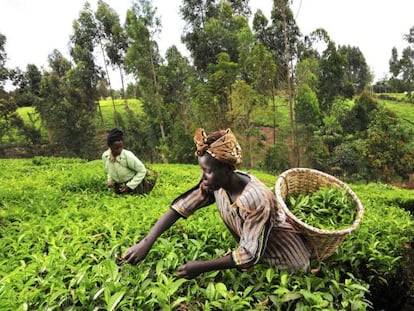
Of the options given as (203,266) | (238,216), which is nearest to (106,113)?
(238,216)

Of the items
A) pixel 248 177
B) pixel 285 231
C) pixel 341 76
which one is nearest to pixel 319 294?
pixel 285 231

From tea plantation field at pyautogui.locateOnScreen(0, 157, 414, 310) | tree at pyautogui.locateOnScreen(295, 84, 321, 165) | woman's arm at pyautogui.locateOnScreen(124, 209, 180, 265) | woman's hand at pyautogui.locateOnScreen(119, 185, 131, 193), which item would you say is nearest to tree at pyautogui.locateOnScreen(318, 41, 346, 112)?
tree at pyautogui.locateOnScreen(295, 84, 321, 165)

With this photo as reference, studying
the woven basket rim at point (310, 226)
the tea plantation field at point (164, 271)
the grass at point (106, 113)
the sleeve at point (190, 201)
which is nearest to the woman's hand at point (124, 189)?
the tea plantation field at point (164, 271)

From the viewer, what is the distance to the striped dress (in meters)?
1.82

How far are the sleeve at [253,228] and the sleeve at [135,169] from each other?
2746mm

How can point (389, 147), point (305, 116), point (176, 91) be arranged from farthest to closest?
point (176, 91) → point (305, 116) → point (389, 147)

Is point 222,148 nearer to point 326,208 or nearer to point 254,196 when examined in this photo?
point 254,196

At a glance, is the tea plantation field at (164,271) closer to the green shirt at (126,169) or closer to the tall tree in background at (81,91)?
the green shirt at (126,169)

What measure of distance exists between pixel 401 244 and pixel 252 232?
167 centimetres

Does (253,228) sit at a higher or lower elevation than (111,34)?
lower

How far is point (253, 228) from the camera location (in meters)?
1.84

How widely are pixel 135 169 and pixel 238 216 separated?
8.90ft

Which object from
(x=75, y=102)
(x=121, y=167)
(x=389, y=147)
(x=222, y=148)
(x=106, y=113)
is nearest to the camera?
(x=222, y=148)

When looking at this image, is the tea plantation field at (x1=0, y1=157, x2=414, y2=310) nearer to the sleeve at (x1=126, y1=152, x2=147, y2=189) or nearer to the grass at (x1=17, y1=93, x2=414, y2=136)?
the sleeve at (x1=126, y1=152, x2=147, y2=189)
